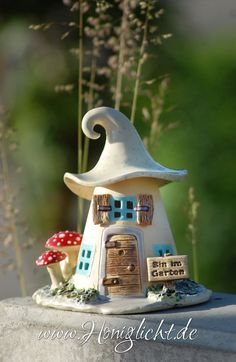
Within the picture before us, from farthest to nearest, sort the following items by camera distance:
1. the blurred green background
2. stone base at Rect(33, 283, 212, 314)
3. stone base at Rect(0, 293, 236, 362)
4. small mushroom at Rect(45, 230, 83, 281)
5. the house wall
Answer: the blurred green background, small mushroom at Rect(45, 230, 83, 281), the house wall, stone base at Rect(33, 283, 212, 314), stone base at Rect(0, 293, 236, 362)

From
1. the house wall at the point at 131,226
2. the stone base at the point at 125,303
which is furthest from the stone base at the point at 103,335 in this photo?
the house wall at the point at 131,226

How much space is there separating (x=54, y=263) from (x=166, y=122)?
1.60 m

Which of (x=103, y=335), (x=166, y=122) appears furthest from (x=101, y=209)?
(x=166, y=122)

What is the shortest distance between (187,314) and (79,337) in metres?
0.35

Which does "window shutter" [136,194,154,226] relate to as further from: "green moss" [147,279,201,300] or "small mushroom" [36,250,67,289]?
"small mushroom" [36,250,67,289]

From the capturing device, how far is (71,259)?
2.46 meters

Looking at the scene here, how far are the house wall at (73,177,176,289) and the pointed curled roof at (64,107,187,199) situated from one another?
0.04 metres

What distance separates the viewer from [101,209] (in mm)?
2318

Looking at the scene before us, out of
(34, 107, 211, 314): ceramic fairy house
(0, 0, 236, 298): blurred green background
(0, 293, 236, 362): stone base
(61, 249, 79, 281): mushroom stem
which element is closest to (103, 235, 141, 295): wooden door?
(34, 107, 211, 314): ceramic fairy house

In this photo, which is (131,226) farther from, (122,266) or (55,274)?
(55,274)

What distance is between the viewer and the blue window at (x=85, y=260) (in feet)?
7.59

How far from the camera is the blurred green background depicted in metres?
3.63

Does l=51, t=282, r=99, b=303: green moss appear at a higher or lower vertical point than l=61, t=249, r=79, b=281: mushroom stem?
lower

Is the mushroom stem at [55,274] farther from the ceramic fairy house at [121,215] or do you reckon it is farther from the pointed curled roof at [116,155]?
the pointed curled roof at [116,155]
